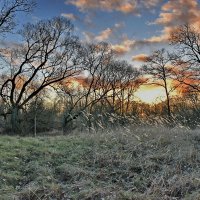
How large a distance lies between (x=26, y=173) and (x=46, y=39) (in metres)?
27.5

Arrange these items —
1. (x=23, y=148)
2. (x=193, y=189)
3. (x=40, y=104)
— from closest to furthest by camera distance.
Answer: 1. (x=193, y=189)
2. (x=23, y=148)
3. (x=40, y=104)

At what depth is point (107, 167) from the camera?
9.05 metres

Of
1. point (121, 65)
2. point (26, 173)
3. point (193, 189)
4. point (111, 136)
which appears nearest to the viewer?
point (193, 189)

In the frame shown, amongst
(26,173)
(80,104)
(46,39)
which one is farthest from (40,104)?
(26,173)

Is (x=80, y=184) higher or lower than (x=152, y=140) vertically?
lower

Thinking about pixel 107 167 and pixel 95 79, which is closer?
pixel 107 167

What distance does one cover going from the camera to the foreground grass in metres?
7.21

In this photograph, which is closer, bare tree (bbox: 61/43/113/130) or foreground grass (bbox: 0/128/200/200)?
foreground grass (bbox: 0/128/200/200)

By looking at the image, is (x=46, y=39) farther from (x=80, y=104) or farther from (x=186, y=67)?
(x=80, y=104)

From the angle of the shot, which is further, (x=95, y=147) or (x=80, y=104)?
(x=80, y=104)

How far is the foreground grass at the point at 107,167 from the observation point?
7.21 meters

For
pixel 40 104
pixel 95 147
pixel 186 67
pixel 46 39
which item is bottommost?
pixel 95 147

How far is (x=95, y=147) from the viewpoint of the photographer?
35.9 feet

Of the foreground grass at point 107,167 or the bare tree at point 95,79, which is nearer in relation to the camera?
the foreground grass at point 107,167
